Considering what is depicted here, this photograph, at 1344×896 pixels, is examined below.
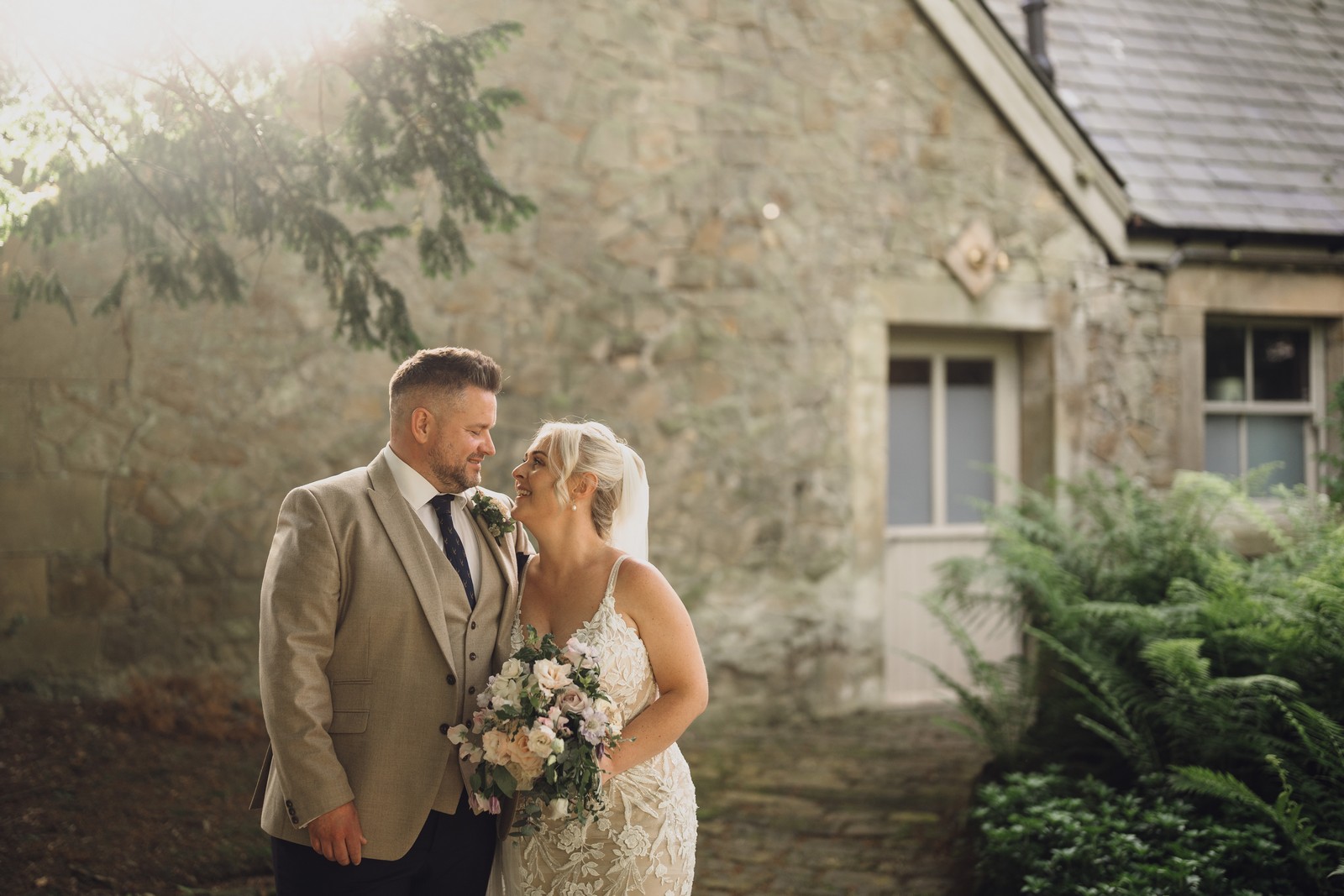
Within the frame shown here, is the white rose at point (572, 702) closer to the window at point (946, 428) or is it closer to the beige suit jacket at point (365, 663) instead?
the beige suit jacket at point (365, 663)

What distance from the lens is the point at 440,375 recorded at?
2.93 metres

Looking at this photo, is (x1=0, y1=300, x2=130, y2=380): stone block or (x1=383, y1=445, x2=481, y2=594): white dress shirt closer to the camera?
(x1=383, y1=445, x2=481, y2=594): white dress shirt

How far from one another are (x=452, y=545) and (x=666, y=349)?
443cm

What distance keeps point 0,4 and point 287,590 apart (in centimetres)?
214

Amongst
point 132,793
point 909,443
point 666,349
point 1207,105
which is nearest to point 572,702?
point 132,793

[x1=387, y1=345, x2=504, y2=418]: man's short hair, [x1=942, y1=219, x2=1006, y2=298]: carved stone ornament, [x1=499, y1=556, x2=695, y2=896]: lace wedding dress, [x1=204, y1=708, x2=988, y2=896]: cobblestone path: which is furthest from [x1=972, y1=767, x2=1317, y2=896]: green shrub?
[x1=942, y1=219, x2=1006, y2=298]: carved stone ornament

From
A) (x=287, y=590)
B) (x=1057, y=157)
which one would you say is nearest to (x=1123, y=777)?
(x=287, y=590)

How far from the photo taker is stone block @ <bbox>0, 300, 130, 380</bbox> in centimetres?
612

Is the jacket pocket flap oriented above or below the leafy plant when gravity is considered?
below

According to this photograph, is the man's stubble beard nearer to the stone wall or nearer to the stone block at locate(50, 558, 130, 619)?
the stone wall

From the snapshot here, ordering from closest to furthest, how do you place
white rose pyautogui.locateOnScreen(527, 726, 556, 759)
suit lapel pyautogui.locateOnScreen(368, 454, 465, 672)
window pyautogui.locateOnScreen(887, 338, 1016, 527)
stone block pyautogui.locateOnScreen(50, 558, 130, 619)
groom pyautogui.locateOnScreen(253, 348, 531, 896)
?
white rose pyautogui.locateOnScreen(527, 726, 556, 759), groom pyautogui.locateOnScreen(253, 348, 531, 896), suit lapel pyautogui.locateOnScreen(368, 454, 465, 672), stone block pyautogui.locateOnScreen(50, 558, 130, 619), window pyautogui.locateOnScreen(887, 338, 1016, 527)

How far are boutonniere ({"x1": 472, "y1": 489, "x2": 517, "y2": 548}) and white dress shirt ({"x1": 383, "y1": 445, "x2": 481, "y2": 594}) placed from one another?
6cm

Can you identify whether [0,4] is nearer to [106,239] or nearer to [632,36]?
[106,239]

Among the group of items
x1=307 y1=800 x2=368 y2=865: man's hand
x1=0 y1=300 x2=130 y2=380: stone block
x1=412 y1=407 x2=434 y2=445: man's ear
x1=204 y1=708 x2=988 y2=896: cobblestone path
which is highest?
x1=0 y1=300 x2=130 y2=380: stone block
